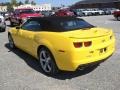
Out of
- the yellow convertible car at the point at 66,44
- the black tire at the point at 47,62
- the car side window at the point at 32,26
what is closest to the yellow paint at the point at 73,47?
the yellow convertible car at the point at 66,44

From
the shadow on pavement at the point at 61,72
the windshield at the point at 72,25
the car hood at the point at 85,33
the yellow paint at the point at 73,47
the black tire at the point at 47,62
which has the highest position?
the windshield at the point at 72,25

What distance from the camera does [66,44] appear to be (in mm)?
5852

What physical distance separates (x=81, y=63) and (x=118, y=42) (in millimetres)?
5281

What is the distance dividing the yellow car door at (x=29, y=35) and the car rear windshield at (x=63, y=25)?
42 centimetres

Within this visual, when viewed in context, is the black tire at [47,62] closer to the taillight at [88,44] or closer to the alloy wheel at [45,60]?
the alloy wheel at [45,60]

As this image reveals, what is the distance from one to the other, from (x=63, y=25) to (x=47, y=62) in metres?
1.03

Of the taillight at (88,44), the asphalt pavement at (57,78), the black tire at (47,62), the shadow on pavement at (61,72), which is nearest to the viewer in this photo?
the asphalt pavement at (57,78)

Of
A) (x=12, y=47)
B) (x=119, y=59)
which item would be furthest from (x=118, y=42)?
(x=12, y=47)

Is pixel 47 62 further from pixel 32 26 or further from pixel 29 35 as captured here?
pixel 32 26

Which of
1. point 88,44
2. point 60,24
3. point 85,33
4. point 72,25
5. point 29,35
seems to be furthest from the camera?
point 29,35

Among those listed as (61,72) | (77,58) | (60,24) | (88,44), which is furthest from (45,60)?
(88,44)

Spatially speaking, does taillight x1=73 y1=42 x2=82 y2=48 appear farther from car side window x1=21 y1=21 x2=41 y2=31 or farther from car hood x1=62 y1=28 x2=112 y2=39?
car side window x1=21 y1=21 x2=41 y2=31

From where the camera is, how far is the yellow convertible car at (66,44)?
5.80 m

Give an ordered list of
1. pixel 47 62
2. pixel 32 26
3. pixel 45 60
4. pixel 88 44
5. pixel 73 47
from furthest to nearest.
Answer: pixel 32 26, pixel 45 60, pixel 47 62, pixel 88 44, pixel 73 47
